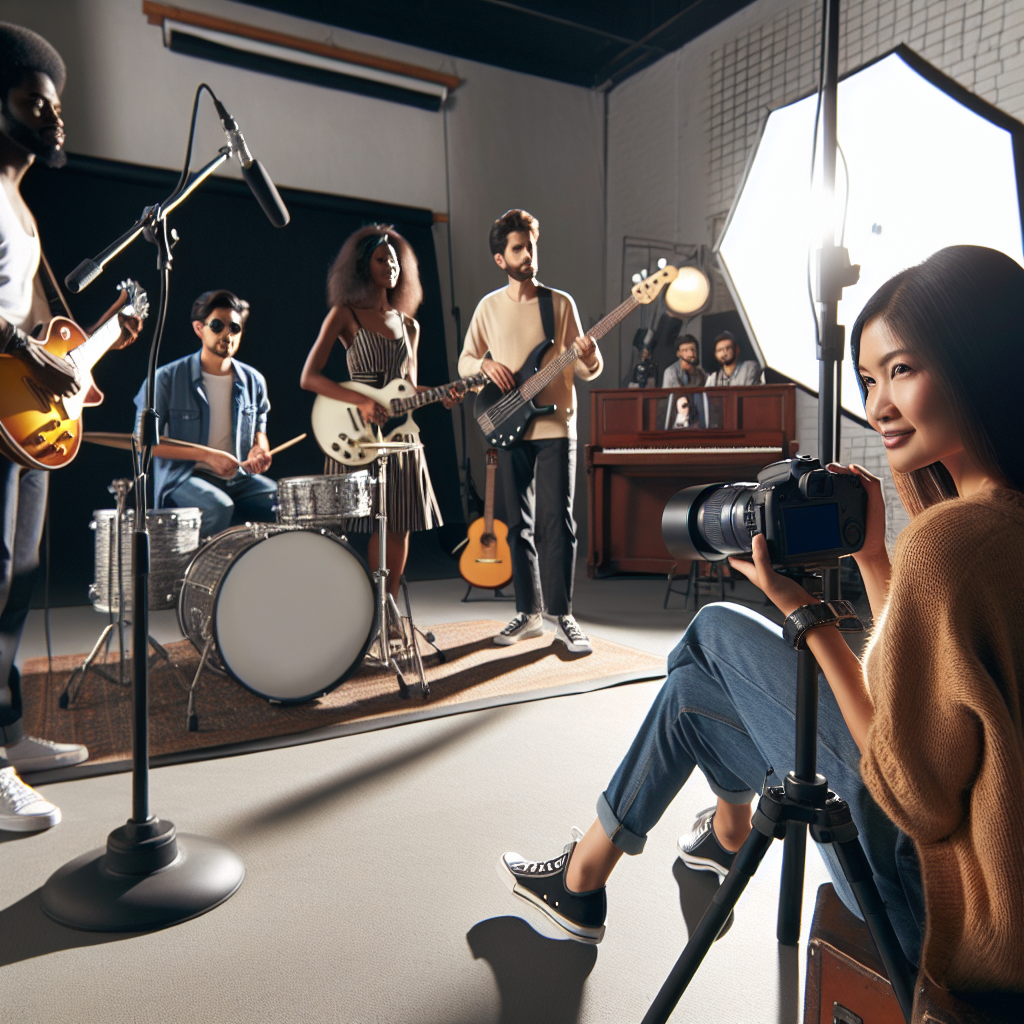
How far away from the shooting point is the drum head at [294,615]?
2.22 meters

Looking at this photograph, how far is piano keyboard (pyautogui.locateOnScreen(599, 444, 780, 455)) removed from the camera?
4473 millimetres

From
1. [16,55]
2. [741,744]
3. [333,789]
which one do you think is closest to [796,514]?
[741,744]

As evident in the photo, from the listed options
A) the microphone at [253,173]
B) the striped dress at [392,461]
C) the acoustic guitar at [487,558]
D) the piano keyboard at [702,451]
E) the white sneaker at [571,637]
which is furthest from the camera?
the piano keyboard at [702,451]

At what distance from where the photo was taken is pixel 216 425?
326cm

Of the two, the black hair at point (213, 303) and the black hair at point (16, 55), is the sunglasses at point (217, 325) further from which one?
the black hair at point (16, 55)

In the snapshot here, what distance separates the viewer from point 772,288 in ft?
16.0

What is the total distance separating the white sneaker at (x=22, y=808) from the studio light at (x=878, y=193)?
118 inches

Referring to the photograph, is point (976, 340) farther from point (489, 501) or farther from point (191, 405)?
point (489, 501)

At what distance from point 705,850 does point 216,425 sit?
100 inches

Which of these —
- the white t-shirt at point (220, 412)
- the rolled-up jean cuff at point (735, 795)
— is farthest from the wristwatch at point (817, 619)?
the white t-shirt at point (220, 412)

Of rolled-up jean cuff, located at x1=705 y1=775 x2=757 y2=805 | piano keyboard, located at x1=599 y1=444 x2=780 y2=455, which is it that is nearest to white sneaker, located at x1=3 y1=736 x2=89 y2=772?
rolled-up jean cuff, located at x1=705 y1=775 x2=757 y2=805

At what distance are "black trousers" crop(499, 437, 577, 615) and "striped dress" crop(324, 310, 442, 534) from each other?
0.39 metres

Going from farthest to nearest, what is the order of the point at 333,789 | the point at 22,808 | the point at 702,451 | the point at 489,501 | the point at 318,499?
1. the point at 702,451
2. the point at 489,501
3. the point at 318,499
4. the point at 333,789
5. the point at 22,808

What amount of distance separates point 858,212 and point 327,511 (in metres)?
2.77
